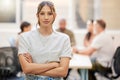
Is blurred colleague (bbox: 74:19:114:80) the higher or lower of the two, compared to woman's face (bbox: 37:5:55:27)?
lower

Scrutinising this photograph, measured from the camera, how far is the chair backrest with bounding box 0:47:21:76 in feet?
11.3

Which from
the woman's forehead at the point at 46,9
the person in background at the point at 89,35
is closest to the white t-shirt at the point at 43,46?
Answer: the woman's forehead at the point at 46,9

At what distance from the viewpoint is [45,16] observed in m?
1.76

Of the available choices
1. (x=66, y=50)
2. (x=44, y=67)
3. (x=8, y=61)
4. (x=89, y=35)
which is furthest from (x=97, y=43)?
(x=44, y=67)

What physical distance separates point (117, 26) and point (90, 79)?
6.67ft

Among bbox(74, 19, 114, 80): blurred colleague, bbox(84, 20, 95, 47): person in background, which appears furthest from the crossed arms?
bbox(84, 20, 95, 47): person in background

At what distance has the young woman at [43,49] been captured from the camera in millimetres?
1768

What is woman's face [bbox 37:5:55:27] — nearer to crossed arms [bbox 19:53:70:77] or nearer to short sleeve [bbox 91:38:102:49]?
crossed arms [bbox 19:53:70:77]

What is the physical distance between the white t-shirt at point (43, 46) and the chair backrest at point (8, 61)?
172 cm

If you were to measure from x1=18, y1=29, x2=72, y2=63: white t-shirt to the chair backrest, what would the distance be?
1.72 metres

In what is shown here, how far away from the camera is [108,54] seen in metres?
4.11

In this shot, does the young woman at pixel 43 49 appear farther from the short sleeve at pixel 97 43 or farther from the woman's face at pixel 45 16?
the short sleeve at pixel 97 43

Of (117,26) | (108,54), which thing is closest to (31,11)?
(117,26)

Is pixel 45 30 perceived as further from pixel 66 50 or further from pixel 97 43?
pixel 97 43
